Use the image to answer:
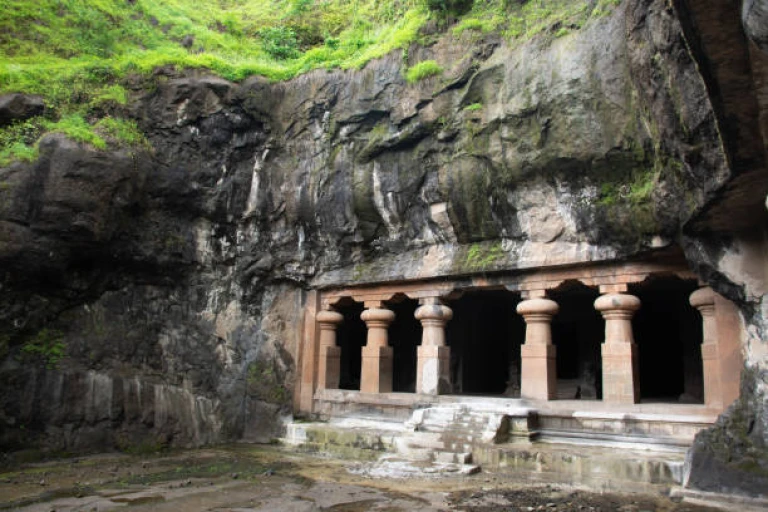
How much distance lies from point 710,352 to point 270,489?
21.3 ft

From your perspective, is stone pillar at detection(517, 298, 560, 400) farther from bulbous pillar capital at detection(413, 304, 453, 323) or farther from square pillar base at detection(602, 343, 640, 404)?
bulbous pillar capital at detection(413, 304, 453, 323)

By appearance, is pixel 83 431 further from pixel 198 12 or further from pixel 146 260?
pixel 198 12

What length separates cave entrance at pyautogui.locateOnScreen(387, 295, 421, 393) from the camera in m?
15.7

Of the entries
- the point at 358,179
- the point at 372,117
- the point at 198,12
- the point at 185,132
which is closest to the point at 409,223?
the point at 358,179

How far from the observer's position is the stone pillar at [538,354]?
10.3 meters

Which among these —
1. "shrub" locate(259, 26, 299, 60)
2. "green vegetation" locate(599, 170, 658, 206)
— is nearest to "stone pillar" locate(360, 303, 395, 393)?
"green vegetation" locate(599, 170, 658, 206)

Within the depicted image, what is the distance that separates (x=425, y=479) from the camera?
828 cm

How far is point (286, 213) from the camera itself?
1245 centimetres

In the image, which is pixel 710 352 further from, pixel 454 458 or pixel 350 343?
pixel 350 343

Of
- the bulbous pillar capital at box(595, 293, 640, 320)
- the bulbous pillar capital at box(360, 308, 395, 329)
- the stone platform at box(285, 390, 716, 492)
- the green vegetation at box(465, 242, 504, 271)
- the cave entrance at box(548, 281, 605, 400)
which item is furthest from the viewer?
the cave entrance at box(548, 281, 605, 400)

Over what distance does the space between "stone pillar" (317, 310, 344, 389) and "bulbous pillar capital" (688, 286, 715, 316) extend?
6876 millimetres

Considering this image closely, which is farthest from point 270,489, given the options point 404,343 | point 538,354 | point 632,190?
point 404,343

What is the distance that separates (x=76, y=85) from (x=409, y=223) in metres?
6.64

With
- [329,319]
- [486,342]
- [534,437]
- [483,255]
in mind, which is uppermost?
[483,255]
